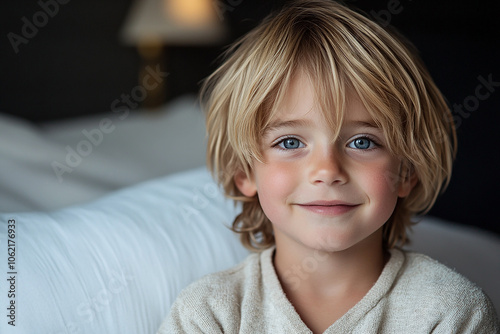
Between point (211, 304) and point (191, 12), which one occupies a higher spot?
point (191, 12)

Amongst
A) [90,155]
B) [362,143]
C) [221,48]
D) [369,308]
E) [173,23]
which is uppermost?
[173,23]

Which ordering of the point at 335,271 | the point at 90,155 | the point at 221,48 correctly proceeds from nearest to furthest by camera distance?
the point at 335,271, the point at 90,155, the point at 221,48

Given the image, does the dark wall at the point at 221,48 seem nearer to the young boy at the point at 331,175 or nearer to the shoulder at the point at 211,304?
the young boy at the point at 331,175

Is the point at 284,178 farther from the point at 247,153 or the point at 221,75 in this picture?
the point at 221,75

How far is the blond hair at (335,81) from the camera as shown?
799 mm

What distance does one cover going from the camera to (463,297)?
82cm

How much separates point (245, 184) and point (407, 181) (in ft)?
0.85

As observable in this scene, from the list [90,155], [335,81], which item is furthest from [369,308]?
[90,155]

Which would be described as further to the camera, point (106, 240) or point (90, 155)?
point (90, 155)

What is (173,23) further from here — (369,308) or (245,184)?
(369,308)

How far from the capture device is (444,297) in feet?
2.69

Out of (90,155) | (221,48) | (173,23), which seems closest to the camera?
(90,155)

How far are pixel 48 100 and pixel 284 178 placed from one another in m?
1.51

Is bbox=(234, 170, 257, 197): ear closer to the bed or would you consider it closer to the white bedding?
the bed
